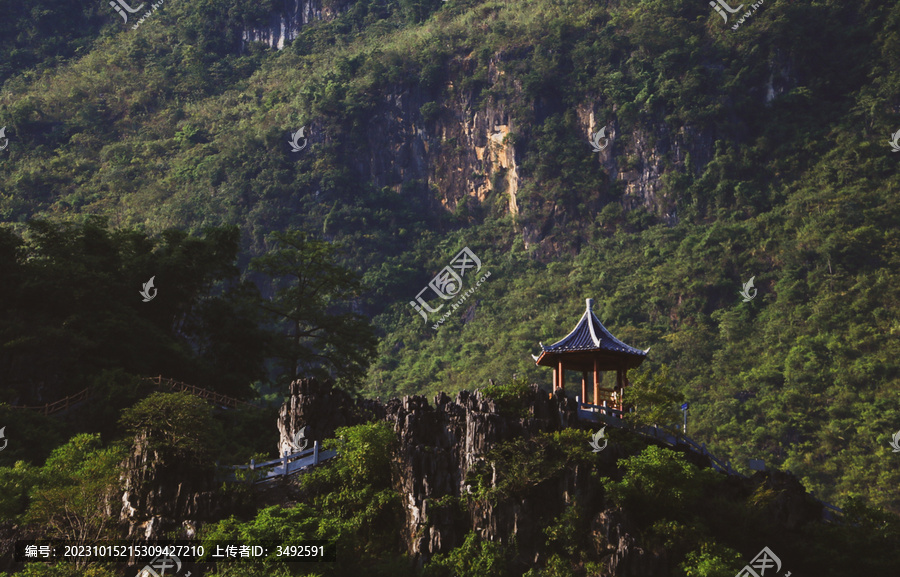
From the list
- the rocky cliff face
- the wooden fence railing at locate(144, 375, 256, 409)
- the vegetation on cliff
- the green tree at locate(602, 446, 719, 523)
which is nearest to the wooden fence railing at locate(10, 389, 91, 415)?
the vegetation on cliff

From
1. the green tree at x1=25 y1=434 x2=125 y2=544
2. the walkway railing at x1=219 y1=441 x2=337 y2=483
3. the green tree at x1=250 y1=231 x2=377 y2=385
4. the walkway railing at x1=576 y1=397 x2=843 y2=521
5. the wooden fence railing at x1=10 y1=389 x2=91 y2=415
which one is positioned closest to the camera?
the green tree at x1=25 y1=434 x2=125 y2=544

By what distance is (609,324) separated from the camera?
63.7 metres

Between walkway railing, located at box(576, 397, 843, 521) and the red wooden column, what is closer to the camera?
walkway railing, located at box(576, 397, 843, 521)

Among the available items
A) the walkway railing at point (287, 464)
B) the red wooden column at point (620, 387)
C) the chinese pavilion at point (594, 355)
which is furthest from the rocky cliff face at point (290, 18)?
the walkway railing at point (287, 464)

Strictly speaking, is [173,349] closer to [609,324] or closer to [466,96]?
[609,324]

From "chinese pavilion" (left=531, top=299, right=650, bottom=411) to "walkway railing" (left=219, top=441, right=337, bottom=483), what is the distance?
21.2 feet

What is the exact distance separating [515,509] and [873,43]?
6516 centimetres

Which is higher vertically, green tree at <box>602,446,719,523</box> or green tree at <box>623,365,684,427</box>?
green tree at <box>623,365,684,427</box>

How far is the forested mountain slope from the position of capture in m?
56.1

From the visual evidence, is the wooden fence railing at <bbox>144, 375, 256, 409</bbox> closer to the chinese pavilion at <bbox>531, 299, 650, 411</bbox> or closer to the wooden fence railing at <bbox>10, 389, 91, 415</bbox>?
the wooden fence railing at <bbox>10, 389, 91, 415</bbox>

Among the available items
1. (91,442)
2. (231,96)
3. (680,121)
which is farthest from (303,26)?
(91,442)

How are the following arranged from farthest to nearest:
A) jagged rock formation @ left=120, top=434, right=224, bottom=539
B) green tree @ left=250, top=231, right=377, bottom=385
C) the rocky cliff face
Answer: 1. the rocky cliff face
2. green tree @ left=250, top=231, right=377, bottom=385
3. jagged rock formation @ left=120, top=434, right=224, bottom=539

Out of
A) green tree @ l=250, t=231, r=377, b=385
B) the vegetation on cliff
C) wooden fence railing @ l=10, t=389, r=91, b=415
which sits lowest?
wooden fence railing @ l=10, t=389, r=91, b=415

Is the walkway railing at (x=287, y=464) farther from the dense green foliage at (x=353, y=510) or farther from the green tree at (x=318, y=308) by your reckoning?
the green tree at (x=318, y=308)
